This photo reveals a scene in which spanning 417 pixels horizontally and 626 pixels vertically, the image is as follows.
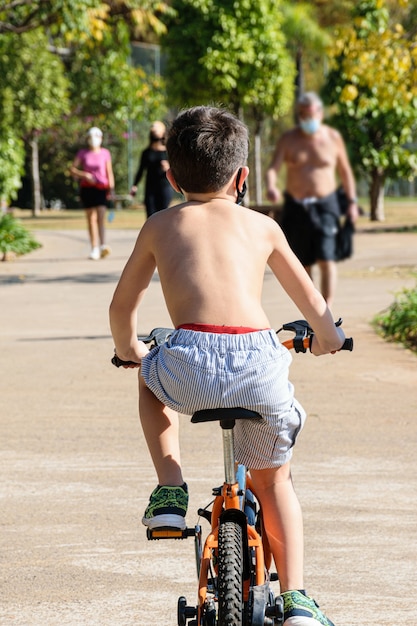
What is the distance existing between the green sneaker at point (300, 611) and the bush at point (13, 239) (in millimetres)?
16243

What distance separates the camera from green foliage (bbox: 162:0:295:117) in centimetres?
3531

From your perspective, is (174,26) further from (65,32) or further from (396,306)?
(396,306)

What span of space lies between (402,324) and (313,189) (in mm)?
1308

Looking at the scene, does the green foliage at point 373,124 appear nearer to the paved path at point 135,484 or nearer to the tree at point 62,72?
the tree at point 62,72

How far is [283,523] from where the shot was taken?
3.51 metres

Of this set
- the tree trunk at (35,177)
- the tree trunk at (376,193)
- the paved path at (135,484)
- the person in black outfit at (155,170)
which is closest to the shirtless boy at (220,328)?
the paved path at (135,484)

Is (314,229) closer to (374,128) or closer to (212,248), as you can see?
(212,248)

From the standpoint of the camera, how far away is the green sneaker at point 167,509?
140 inches

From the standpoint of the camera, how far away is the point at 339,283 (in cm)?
1477

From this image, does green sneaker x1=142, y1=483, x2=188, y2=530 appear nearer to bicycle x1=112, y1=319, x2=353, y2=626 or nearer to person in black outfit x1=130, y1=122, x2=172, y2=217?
bicycle x1=112, y1=319, x2=353, y2=626

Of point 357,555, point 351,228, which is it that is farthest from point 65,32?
point 357,555

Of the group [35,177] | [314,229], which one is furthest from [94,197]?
[35,177]

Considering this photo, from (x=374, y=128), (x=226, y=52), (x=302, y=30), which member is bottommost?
(x=374, y=128)

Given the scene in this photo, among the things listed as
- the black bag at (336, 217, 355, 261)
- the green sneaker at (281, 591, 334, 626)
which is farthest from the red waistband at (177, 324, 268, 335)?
the black bag at (336, 217, 355, 261)
